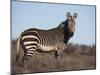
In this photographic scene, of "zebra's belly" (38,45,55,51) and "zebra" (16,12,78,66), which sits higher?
"zebra" (16,12,78,66)

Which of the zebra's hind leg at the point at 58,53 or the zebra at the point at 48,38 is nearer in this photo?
the zebra at the point at 48,38

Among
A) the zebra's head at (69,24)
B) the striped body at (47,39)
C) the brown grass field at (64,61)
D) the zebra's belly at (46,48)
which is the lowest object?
the brown grass field at (64,61)

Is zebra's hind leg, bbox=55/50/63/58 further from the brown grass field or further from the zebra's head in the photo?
the zebra's head

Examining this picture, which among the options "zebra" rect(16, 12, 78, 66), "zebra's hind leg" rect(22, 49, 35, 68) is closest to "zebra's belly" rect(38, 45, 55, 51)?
"zebra" rect(16, 12, 78, 66)

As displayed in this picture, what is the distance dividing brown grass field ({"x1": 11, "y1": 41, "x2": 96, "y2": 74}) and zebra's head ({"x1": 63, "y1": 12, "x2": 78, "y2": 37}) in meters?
0.15

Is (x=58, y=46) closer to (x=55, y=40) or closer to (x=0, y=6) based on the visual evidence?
(x=55, y=40)

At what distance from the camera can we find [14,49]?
7.53 ft

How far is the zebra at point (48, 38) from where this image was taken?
236cm

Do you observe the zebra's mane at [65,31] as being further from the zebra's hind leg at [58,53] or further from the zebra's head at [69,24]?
the zebra's hind leg at [58,53]

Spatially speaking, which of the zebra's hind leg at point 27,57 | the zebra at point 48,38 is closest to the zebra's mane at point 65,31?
the zebra at point 48,38

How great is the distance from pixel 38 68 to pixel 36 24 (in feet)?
1.59

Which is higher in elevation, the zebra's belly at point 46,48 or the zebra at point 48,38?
the zebra at point 48,38

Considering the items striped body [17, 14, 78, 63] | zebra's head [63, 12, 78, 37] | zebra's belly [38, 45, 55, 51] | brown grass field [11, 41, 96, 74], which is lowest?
brown grass field [11, 41, 96, 74]

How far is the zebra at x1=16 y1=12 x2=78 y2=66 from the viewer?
7.74 ft
